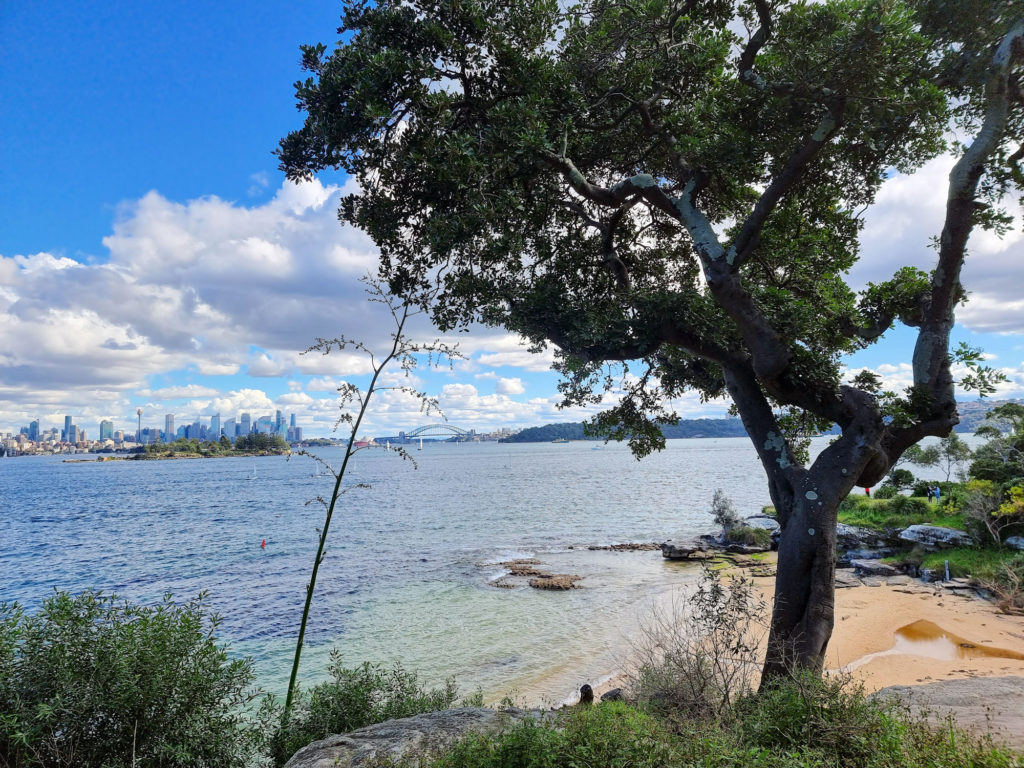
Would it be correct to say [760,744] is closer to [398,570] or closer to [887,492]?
[398,570]

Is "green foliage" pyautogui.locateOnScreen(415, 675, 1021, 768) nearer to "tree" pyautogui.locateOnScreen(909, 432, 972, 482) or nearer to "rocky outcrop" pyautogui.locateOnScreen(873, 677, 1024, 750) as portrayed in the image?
"rocky outcrop" pyautogui.locateOnScreen(873, 677, 1024, 750)

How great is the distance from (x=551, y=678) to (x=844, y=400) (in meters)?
10.5

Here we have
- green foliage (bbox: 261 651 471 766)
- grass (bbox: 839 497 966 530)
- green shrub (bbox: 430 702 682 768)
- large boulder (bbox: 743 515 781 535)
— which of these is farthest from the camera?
large boulder (bbox: 743 515 781 535)

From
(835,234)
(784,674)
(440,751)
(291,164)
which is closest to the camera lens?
(440,751)

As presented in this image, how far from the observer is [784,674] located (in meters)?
6.98

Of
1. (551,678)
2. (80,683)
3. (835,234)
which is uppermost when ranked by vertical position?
(835,234)

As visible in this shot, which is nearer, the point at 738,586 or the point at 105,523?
the point at 738,586

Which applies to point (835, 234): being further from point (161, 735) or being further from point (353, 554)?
point (353, 554)

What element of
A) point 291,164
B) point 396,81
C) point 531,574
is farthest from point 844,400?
point 531,574

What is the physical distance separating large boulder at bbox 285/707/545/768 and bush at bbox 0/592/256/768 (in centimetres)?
117

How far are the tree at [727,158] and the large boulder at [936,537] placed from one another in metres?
19.4

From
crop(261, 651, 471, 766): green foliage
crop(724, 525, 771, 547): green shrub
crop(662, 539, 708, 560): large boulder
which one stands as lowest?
crop(662, 539, 708, 560): large boulder

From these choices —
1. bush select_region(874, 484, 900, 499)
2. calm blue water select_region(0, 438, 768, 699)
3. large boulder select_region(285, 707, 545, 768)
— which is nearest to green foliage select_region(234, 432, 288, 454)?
calm blue water select_region(0, 438, 768, 699)

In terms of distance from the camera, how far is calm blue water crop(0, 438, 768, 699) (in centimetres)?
1641
